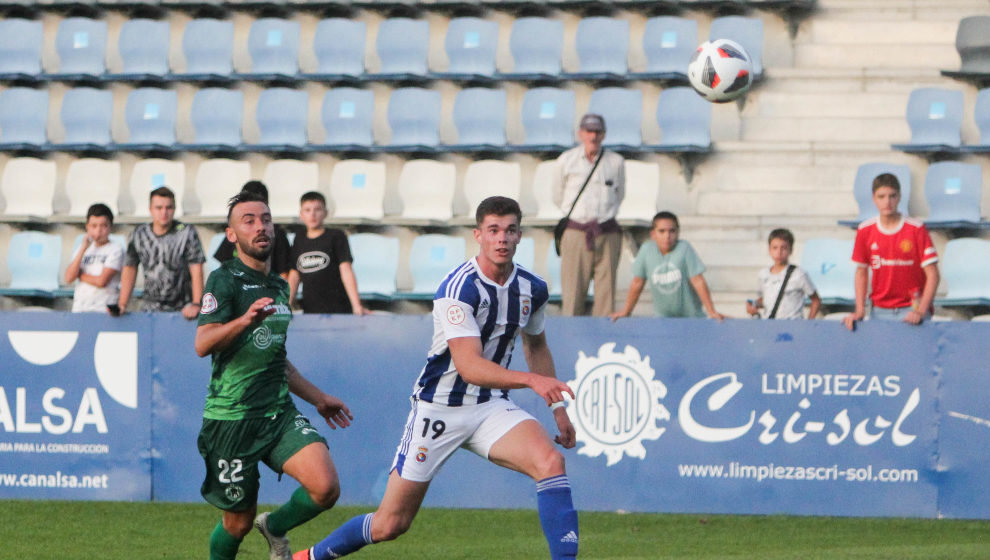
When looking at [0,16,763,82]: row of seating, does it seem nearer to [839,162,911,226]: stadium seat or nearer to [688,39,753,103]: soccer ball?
[839,162,911,226]: stadium seat

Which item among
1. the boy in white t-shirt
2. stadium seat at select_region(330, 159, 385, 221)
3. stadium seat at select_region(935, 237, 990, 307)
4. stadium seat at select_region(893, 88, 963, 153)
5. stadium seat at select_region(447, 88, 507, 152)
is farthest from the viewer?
stadium seat at select_region(447, 88, 507, 152)

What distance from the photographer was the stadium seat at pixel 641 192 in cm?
1470

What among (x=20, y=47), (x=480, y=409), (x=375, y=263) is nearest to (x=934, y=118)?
(x=375, y=263)

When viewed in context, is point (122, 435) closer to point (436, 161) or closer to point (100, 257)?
point (100, 257)

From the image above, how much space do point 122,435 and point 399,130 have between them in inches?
236

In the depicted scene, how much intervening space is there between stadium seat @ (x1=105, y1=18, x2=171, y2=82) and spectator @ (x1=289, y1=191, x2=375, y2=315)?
587cm

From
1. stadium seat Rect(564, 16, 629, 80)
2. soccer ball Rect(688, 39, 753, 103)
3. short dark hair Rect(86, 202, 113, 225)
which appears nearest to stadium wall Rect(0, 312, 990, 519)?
short dark hair Rect(86, 202, 113, 225)

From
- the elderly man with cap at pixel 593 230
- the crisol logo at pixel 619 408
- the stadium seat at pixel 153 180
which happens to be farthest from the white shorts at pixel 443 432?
the stadium seat at pixel 153 180

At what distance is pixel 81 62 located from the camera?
1714 cm

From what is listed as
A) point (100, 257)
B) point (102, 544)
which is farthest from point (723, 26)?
point (102, 544)

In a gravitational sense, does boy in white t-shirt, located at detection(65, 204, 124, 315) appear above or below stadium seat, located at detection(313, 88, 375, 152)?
below

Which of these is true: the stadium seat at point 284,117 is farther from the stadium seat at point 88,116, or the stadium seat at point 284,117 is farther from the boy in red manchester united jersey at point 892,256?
the boy in red manchester united jersey at point 892,256

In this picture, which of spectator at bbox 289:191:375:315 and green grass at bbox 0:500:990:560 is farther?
spectator at bbox 289:191:375:315

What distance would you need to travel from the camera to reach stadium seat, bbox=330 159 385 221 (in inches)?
608
